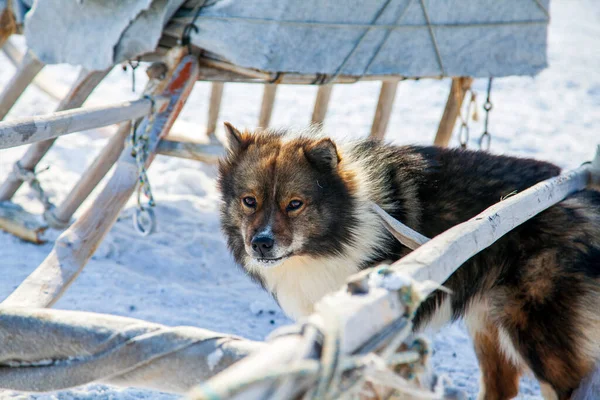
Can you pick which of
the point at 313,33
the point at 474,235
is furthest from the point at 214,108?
the point at 474,235

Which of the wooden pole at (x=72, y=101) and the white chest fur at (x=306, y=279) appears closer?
the white chest fur at (x=306, y=279)

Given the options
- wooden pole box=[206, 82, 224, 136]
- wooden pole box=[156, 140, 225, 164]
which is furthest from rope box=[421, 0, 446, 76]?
wooden pole box=[206, 82, 224, 136]

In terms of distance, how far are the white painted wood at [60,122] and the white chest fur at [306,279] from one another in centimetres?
117

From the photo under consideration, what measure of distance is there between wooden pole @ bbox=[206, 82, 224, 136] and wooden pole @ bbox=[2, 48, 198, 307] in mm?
1621

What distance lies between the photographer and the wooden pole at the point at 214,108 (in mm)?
6195

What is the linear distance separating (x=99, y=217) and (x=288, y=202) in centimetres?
136

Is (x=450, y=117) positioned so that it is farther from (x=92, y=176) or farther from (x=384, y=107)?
(x=92, y=176)

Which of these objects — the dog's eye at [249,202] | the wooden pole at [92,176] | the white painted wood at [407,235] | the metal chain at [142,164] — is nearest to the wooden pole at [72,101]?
the wooden pole at [92,176]

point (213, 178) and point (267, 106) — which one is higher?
point (267, 106)

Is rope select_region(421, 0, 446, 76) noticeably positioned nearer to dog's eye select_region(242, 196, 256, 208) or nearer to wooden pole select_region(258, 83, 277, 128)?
wooden pole select_region(258, 83, 277, 128)

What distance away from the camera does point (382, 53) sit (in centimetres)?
462

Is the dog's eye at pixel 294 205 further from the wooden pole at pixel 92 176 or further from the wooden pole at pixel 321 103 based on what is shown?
the wooden pole at pixel 321 103

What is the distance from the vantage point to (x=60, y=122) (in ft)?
10.3

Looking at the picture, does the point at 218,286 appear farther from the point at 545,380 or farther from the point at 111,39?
the point at 545,380
